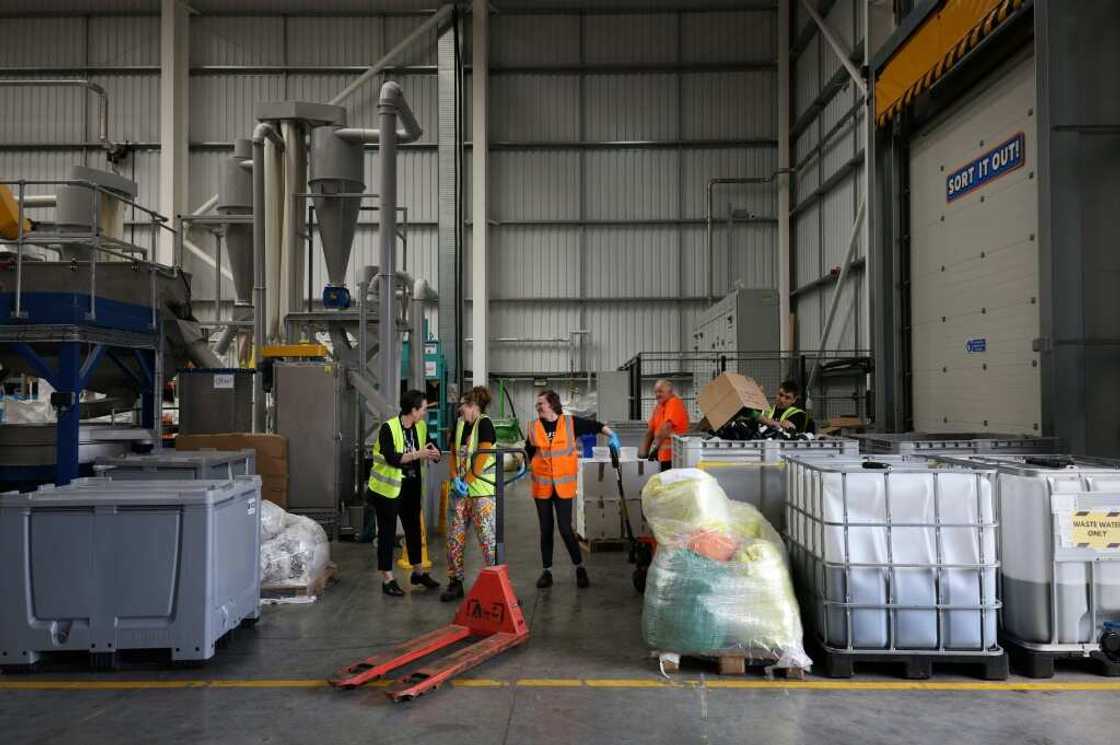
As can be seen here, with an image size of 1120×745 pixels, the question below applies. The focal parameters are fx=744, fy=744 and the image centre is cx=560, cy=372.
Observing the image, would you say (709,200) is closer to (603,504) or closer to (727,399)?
(603,504)

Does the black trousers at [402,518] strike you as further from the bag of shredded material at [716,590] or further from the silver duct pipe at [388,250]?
the silver duct pipe at [388,250]

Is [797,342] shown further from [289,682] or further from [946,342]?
[289,682]

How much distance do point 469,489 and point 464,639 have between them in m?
1.44

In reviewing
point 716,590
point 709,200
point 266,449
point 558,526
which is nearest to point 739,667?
point 716,590

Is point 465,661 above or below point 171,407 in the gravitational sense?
below

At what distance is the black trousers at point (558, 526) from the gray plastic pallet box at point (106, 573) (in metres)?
2.97

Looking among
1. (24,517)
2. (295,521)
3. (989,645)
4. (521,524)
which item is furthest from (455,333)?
(989,645)

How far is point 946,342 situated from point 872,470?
5.49m

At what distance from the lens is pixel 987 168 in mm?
8164

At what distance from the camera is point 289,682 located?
448 cm

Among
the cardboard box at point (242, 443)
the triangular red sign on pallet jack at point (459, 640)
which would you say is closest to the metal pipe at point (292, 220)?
the cardboard box at point (242, 443)

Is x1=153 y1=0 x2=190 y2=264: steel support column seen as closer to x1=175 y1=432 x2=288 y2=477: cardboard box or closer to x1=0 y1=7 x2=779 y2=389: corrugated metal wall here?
x1=0 y1=7 x2=779 y2=389: corrugated metal wall

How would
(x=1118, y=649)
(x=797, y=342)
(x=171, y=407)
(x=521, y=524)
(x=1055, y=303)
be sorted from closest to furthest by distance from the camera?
(x=1118, y=649)
(x=1055, y=303)
(x=521, y=524)
(x=171, y=407)
(x=797, y=342)

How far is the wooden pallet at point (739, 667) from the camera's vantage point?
4426 millimetres
